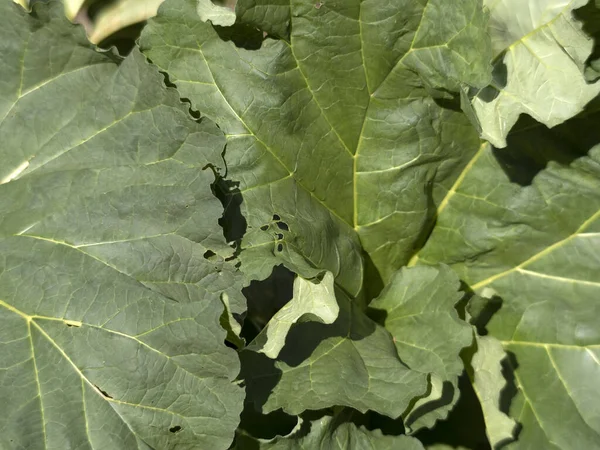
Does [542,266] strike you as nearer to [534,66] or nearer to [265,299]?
[534,66]

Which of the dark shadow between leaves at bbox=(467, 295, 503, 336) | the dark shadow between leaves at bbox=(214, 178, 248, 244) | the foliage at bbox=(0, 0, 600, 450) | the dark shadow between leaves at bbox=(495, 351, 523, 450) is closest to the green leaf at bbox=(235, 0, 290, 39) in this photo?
the foliage at bbox=(0, 0, 600, 450)

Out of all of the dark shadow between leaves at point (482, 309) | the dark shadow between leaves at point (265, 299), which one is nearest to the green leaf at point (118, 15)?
the dark shadow between leaves at point (265, 299)

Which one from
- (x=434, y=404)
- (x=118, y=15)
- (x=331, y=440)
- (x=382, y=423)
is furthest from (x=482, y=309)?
(x=118, y=15)

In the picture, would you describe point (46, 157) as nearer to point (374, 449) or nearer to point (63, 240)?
point (63, 240)

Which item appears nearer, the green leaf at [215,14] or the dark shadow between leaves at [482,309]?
the green leaf at [215,14]

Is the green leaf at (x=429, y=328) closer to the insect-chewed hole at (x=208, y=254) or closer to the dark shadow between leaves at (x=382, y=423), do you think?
the dark shadow between leaves at (x=382, y=423)

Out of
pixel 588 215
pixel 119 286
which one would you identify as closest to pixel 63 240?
pixel 119 286

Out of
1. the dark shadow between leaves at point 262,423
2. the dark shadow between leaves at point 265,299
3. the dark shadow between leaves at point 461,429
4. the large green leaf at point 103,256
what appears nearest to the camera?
the large green leaf at point 103,256
